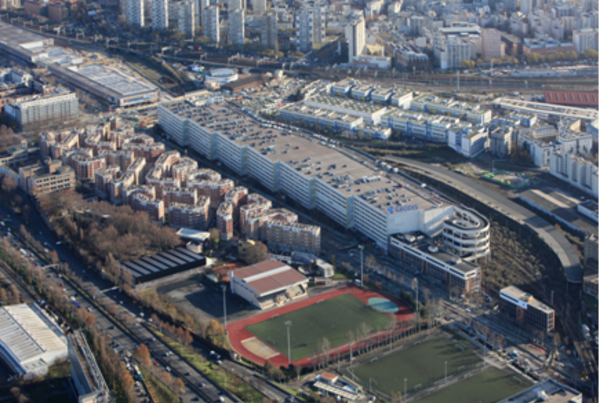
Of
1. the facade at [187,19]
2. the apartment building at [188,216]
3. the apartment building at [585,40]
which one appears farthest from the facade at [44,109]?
the apartment building at [585,40]

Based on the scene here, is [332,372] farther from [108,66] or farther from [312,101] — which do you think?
[108,66]

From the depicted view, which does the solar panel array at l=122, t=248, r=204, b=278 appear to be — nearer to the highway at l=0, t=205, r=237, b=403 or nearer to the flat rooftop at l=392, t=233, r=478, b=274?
the highway at l=0, t=205, r=237, b=403

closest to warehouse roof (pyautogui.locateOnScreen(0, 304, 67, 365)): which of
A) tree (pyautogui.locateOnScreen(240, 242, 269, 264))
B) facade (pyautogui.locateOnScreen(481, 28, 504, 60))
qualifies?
tree (pyautogui.locateOnScreen(240, 242, 269, 264))

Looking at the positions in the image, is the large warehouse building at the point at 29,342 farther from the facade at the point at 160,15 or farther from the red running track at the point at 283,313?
the facade at the point at 160,15

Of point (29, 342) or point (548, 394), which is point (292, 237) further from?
point (548, 394)

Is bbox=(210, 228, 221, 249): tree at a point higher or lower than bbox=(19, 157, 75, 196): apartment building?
lower

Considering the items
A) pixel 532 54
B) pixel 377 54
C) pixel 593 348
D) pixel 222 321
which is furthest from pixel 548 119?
pixel 222 321

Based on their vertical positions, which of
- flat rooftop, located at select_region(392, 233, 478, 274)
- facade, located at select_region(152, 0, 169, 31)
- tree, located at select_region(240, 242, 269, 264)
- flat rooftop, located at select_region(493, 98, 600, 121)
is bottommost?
tree, located at select_region(240, 242, 269, 264)
